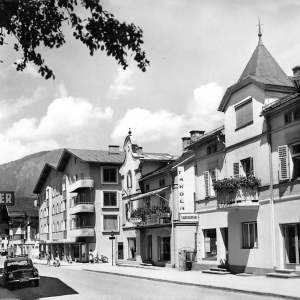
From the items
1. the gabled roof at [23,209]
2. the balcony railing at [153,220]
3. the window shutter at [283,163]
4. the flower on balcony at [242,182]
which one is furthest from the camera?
the gabled roof at [23,209]

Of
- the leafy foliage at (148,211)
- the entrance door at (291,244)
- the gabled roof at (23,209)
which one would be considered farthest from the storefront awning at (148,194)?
the gabled roof at (23,209)

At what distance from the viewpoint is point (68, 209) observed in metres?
67.3

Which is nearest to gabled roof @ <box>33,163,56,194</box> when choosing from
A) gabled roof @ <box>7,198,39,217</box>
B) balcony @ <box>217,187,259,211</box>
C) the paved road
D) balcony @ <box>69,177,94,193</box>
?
gabled roof @ <box>7,198,39,217</box>

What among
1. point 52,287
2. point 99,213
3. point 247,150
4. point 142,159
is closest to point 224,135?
point 247,150

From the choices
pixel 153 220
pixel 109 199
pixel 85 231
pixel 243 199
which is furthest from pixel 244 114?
pixel 109 199

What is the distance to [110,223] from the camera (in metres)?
60.9

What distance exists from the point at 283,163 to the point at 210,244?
31.5 feet

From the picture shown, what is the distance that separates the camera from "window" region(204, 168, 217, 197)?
107 feet

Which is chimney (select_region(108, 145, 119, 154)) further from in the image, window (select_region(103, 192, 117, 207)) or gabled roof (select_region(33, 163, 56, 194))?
gabled roof (select_region(33, 163, 56, 194))

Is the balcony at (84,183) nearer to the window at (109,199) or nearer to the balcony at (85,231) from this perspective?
the window at (109,199)

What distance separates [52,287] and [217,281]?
8009mm

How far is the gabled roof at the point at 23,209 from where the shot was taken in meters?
98.3

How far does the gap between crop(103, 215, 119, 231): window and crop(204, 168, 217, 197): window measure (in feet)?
96.5

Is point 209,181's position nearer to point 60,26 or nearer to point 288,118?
point 288,118
